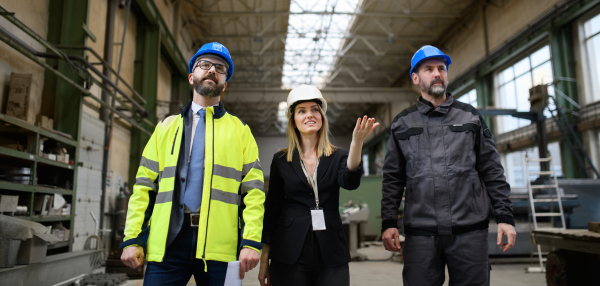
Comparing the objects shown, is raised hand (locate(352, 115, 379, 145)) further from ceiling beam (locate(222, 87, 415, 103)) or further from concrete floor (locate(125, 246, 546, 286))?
ceiling beam (locate(222, 87, 415, 103))

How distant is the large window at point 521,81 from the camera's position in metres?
10.6

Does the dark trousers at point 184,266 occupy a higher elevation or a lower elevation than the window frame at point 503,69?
lower

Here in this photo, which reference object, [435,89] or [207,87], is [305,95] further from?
[435,89]

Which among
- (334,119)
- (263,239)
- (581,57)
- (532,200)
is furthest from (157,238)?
(334,119)

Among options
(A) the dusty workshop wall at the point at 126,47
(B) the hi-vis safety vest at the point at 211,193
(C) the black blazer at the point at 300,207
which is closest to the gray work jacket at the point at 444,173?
(C) the black blazer at the point at 300,207

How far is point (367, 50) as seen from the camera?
670 inches

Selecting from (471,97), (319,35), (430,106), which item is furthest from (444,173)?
(471,97)

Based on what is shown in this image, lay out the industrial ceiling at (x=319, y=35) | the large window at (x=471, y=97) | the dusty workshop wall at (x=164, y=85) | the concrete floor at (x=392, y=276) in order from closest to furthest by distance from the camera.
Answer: the concrete floor at (x=392, y=276)
the dusty workshop wall at (x=164, y=85)
the industrial ceiling at (x=319, y=35)
the large window at (x=471, y=97)

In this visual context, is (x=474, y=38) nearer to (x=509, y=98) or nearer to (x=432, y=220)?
(x=509, y=98)

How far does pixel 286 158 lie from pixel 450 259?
3.45 feet

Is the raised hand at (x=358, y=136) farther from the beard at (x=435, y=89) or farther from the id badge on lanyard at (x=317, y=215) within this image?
the beard at (x=435, y=89)

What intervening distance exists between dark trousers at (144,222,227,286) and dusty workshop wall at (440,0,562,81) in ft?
36.9

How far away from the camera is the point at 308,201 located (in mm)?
2066

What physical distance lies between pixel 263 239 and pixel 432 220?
3.06 ft
